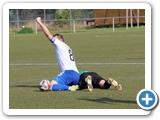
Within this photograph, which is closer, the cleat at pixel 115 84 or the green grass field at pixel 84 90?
the green grass field at pixel 84 90

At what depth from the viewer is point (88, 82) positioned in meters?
13.9

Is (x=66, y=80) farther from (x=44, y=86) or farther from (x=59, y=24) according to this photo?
(x=59, y=24)

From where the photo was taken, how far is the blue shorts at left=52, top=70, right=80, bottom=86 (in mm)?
14352

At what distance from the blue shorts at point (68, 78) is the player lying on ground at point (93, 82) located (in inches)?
5.0

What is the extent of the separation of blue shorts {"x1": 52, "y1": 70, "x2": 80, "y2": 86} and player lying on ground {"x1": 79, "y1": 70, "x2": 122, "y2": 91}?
0.13 meters

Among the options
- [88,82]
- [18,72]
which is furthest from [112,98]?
[18,72]

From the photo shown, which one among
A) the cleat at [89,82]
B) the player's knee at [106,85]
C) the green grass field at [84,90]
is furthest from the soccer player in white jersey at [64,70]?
the player's knee at [106,85]

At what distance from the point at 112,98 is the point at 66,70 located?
206 centimetres

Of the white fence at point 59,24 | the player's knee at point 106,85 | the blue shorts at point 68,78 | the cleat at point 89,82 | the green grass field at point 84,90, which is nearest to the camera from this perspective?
the green grass field at point 84,90

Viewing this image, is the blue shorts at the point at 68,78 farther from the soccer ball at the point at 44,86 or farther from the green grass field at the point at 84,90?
the green grass field at the point at 84,90

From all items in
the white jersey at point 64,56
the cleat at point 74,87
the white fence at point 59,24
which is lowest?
the cleat at point 74,87

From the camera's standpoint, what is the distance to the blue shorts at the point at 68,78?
565 inches

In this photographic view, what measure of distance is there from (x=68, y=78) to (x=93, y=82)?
1.86ft

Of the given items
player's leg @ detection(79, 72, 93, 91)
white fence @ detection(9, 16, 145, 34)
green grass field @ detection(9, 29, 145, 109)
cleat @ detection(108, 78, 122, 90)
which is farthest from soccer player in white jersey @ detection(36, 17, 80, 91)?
white fence @ detection(9, 16, 145, 34)
